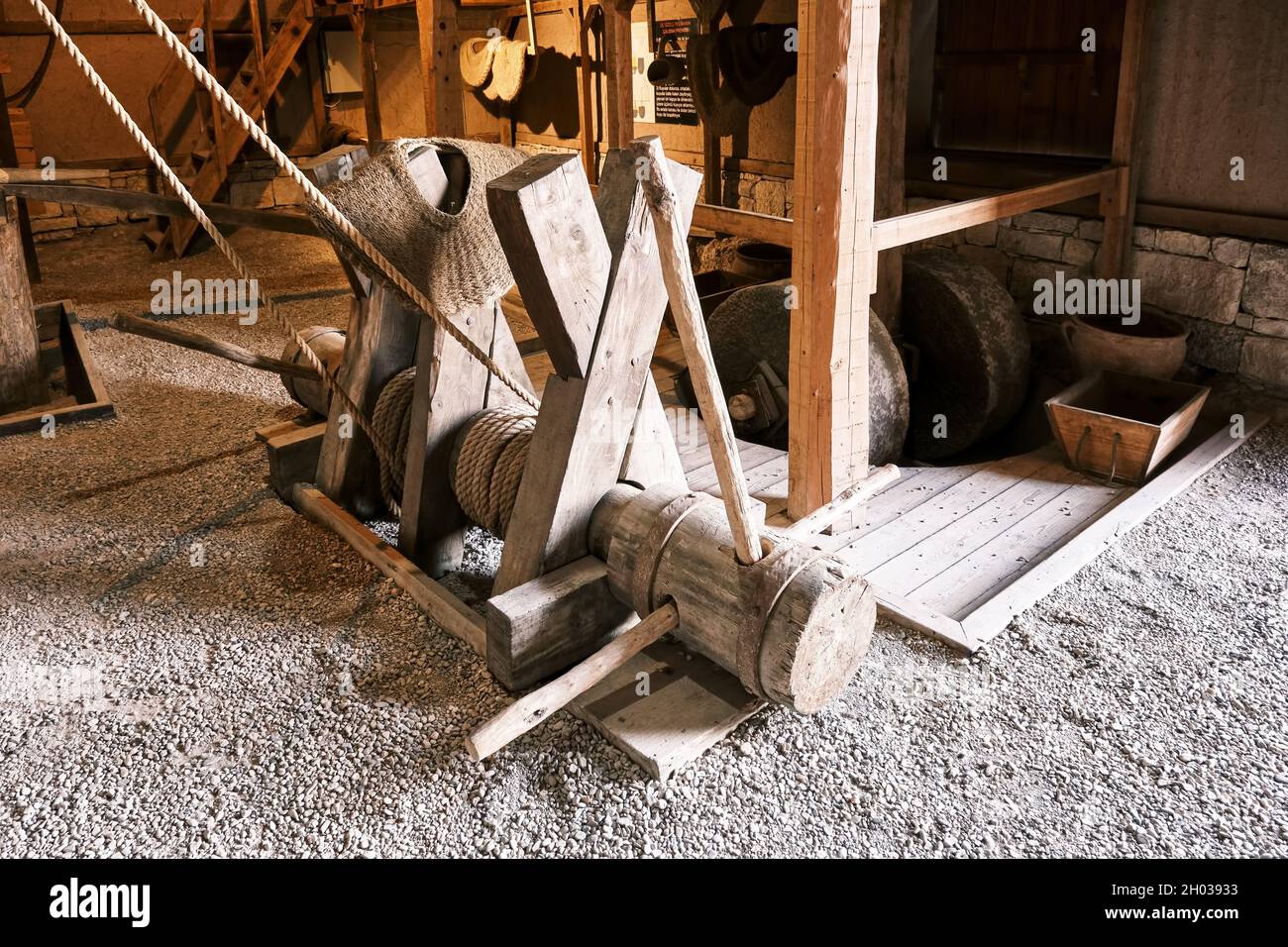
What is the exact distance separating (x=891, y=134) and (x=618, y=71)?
1.40 meters

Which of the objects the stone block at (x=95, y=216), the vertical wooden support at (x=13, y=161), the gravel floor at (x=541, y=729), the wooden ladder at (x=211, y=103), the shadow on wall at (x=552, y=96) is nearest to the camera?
the gravel floor at (x=541, y=729)

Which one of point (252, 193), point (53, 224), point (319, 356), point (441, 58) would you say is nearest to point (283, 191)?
point (252, 193)

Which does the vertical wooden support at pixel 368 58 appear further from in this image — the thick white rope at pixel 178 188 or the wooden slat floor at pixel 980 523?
the thick white rope at pixel 178 188

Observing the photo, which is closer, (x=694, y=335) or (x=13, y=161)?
(x=694, y=335)

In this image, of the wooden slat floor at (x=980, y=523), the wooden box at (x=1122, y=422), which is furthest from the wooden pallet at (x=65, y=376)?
the wooden box at (x=1122, y=422)

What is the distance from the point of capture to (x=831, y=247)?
326 cm

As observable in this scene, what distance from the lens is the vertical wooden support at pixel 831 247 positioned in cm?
309

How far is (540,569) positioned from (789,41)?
508cm

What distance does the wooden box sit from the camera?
3883mm

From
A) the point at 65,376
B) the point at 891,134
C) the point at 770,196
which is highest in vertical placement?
the point at 891,134

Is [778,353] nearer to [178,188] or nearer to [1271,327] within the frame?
[1271,327]

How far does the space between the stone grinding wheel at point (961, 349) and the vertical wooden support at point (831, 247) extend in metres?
1.32

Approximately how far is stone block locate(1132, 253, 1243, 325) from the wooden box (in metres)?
0.84

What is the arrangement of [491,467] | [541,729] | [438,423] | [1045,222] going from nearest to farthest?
[541,729]
[491,467]
[438,423]
[1045,222]
